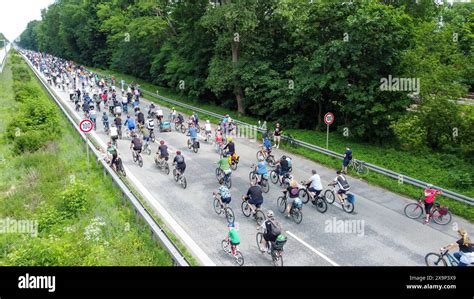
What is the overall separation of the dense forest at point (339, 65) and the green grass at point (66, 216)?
45.1 feet

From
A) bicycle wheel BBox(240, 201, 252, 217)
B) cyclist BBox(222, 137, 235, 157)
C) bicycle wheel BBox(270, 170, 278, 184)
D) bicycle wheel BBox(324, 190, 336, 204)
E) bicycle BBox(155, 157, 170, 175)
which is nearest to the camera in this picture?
bicycle wheel BBox(240, 201, 252, 217)

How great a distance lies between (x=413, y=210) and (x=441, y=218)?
0.97 m

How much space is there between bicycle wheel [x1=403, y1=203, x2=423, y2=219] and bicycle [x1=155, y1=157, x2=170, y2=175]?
34.3 feet

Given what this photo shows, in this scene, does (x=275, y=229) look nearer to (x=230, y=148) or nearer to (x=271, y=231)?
(x=271, y=231)

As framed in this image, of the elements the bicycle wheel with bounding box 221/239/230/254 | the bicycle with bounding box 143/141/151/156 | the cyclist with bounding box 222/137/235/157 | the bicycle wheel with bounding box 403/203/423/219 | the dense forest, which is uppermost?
the dense forest

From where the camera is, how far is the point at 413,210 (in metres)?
15.3

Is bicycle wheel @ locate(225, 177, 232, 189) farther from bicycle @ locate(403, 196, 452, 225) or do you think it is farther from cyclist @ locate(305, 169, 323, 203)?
bicycle @ locate(403, 196, 452, 225)

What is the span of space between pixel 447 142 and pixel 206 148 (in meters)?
14.0

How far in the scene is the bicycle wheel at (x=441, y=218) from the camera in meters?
14.6

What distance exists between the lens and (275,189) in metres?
17.9

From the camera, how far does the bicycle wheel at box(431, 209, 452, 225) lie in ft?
48.0

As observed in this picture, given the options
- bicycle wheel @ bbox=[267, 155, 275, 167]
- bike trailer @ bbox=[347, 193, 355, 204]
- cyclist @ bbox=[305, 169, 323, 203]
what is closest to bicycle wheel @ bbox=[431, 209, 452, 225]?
bike trailer @ bbox=[347, 193, 355, 204]

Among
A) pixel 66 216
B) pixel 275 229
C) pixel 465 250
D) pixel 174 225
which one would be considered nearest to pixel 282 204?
pixel 275 229
